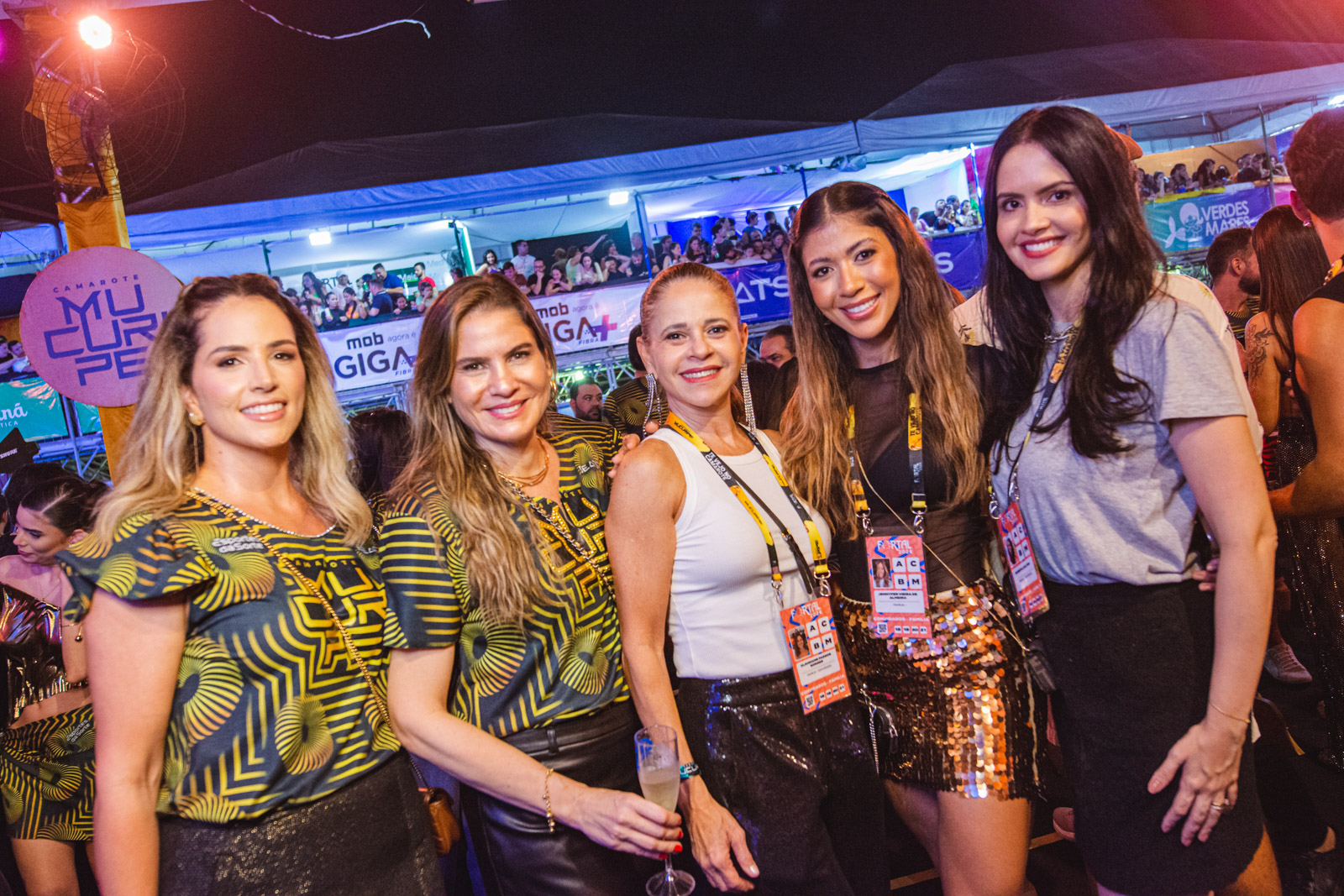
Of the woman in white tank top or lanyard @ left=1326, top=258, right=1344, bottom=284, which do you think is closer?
the woman in white tank top

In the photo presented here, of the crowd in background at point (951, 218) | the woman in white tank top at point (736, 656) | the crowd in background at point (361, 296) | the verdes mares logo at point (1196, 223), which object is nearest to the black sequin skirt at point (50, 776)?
the woman in white tank top at point (736, 656)

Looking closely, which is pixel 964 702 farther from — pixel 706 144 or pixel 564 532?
pixel 706 144

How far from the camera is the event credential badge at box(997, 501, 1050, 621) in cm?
174

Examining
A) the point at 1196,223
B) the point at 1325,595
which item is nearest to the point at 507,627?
the point at 1325,595

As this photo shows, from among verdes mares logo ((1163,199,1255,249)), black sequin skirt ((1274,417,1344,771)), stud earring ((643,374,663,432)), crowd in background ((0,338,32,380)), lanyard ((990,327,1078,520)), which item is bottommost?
black sequin skirt ((1274,417,1344,771))

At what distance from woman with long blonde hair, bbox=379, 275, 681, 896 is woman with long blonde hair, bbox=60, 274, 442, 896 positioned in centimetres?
11

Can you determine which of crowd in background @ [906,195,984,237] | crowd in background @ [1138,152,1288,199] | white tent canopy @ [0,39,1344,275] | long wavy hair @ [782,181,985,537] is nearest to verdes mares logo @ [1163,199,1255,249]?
crowd in background @ [1138,152,1288,199]

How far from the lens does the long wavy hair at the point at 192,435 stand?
→ 1513mm

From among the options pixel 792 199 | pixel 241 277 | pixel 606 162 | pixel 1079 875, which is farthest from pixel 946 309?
pixel 792 199

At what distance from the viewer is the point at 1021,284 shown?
193 cm

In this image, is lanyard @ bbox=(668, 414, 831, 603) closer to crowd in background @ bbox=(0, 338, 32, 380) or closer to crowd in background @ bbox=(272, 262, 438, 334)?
crowd in background @ bbox=(272, 262, 438, 334)

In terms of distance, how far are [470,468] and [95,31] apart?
12.7 feet

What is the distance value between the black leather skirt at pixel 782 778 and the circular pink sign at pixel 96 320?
3.23m

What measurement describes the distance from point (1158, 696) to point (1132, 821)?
10.9 inches
